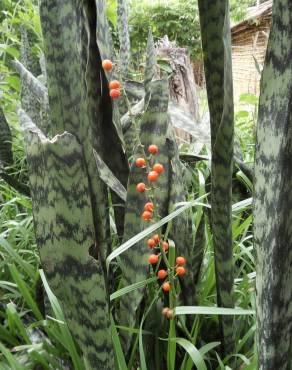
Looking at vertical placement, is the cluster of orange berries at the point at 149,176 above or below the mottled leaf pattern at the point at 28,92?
below

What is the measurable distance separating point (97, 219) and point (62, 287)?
14cm

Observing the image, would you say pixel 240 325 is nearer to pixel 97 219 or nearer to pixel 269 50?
pixel 97 219

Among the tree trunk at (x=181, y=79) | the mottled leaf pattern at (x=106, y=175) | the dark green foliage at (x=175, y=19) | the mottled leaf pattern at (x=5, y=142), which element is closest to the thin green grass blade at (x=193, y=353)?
the mottled leaf pattern at (x=106, y=175)

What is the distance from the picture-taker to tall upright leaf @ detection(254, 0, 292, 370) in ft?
0.85

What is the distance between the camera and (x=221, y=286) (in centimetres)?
49

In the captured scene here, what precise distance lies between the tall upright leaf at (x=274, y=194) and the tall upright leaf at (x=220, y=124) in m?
0.08

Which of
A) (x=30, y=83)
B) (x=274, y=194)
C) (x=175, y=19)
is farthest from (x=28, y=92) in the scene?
(x=175, y=19)

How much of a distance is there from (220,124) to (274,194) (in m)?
0.12

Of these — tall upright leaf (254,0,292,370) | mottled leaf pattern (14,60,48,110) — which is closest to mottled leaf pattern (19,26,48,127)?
mottled leaf pattern (14,60,48,110)

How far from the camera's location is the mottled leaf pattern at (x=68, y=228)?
343 millimetres

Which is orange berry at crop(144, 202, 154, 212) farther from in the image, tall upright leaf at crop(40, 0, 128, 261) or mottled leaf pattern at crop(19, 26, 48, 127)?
mottled leaf pattern at crop(19, 26, 48, 127)

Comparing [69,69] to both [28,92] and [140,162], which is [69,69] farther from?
[28,92]

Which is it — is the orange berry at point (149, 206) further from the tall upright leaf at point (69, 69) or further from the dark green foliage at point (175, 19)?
the dark green foliage at point (175, 19)

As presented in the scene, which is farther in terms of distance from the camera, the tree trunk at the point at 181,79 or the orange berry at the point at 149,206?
the tree trunk at the point at 181,79
